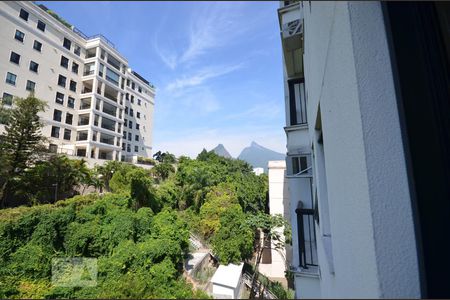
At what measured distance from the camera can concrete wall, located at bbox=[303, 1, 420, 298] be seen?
34.8 inches

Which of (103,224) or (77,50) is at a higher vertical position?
(77,50)

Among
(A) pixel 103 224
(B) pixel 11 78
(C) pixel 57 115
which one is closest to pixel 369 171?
(A) pixel 103 224

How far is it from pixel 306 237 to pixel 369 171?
8.47 feet

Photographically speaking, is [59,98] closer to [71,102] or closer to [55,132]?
[71,102]

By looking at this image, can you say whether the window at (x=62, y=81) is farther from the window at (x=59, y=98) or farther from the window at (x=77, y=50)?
the window at (x=77, y=50)

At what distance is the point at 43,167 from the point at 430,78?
537 inches

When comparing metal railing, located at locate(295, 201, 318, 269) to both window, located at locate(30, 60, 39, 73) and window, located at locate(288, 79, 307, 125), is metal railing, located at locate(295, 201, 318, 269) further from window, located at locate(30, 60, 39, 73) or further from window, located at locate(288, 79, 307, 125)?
window, located at locate(30, 60, 39, 73)

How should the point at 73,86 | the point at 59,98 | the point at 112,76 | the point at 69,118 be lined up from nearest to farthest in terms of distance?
1. the point at 59,98
2. the point at 69,118
3. the point at 73,86
4. the point at 112,76

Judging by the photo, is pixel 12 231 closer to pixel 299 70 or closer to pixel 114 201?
pixel 114 201

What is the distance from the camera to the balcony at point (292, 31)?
11.5ft

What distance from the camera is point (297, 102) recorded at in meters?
4.26

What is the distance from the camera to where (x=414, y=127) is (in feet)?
3.36

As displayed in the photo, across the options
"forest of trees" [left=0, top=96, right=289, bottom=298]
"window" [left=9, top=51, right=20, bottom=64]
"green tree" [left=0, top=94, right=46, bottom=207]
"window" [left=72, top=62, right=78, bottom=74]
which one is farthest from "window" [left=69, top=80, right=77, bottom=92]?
"green tree" [left=0, top=94, right=46, bottom=207]

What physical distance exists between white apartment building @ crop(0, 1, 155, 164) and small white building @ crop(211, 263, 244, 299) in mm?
15970
